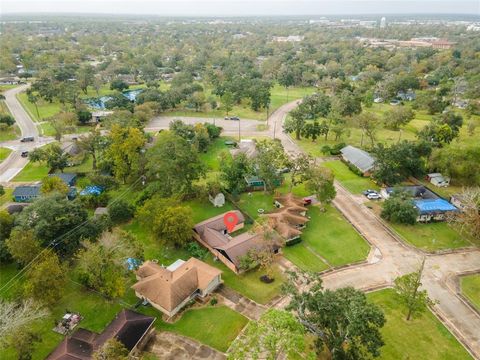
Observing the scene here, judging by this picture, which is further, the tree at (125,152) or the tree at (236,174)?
the tree at (125,152)

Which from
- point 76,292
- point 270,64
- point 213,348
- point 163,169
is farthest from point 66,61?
point 213,348

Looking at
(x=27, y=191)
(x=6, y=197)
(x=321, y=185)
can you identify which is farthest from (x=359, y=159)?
(x=6, y=197)

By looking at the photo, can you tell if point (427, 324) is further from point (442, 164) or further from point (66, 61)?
point (66, 61)

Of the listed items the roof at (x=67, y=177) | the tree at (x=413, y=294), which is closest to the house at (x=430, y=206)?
the tree at (x=413, y=294)

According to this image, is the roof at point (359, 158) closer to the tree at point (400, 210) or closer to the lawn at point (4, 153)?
the tree at point (400, 210)

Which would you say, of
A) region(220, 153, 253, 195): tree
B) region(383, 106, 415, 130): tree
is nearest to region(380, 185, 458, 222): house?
region(220, 153, 253, 195): tree

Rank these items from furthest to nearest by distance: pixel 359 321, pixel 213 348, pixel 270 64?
pixel 270 64 → pixel 213 348 → pixel 359 321

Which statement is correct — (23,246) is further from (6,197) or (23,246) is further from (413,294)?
(413,294)
